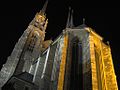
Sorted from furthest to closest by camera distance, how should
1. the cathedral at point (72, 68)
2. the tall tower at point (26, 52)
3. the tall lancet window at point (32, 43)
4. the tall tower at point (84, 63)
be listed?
1. the tall lancet window at point (32, 43)
2. the tall tower at point (26, 52)
3. the cathedral at point (72, 68)
4. the tall tower at point (84, 63)

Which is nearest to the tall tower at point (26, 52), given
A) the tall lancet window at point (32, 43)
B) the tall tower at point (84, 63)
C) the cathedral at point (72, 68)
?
the tall lancet window at point (32, 43)

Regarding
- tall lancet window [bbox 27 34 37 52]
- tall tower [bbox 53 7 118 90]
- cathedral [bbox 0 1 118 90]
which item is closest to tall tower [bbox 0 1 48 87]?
tall lancet window [bbox 27 34 37 52]

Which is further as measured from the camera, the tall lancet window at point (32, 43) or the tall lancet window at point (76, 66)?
the tall lancet window at point (32, 43)

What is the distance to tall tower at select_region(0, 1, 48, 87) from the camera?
21.5 metres

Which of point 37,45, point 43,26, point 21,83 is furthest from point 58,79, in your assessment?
point 43,26

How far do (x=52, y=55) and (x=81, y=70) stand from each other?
3.29 meters

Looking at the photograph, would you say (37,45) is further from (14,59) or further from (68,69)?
(68,69)

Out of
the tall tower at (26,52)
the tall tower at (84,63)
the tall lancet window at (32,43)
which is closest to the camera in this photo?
the tall tower at (84,63)

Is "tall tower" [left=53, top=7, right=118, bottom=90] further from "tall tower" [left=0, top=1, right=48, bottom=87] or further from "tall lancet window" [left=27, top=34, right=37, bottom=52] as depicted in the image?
"tall lancet window" [left=27, top=34, right=37, bottom=52]

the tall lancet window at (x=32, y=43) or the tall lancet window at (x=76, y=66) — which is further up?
the tall lancet window at (x=32, y=43)

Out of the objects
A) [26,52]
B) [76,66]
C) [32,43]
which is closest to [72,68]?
[76,66]

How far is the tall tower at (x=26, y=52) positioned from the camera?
21500mm

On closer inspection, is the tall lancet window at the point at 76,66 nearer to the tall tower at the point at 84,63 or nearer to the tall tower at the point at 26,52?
the tall tower at the point at 84,63

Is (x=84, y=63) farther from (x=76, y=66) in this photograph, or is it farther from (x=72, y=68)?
(x=72, y=68)
